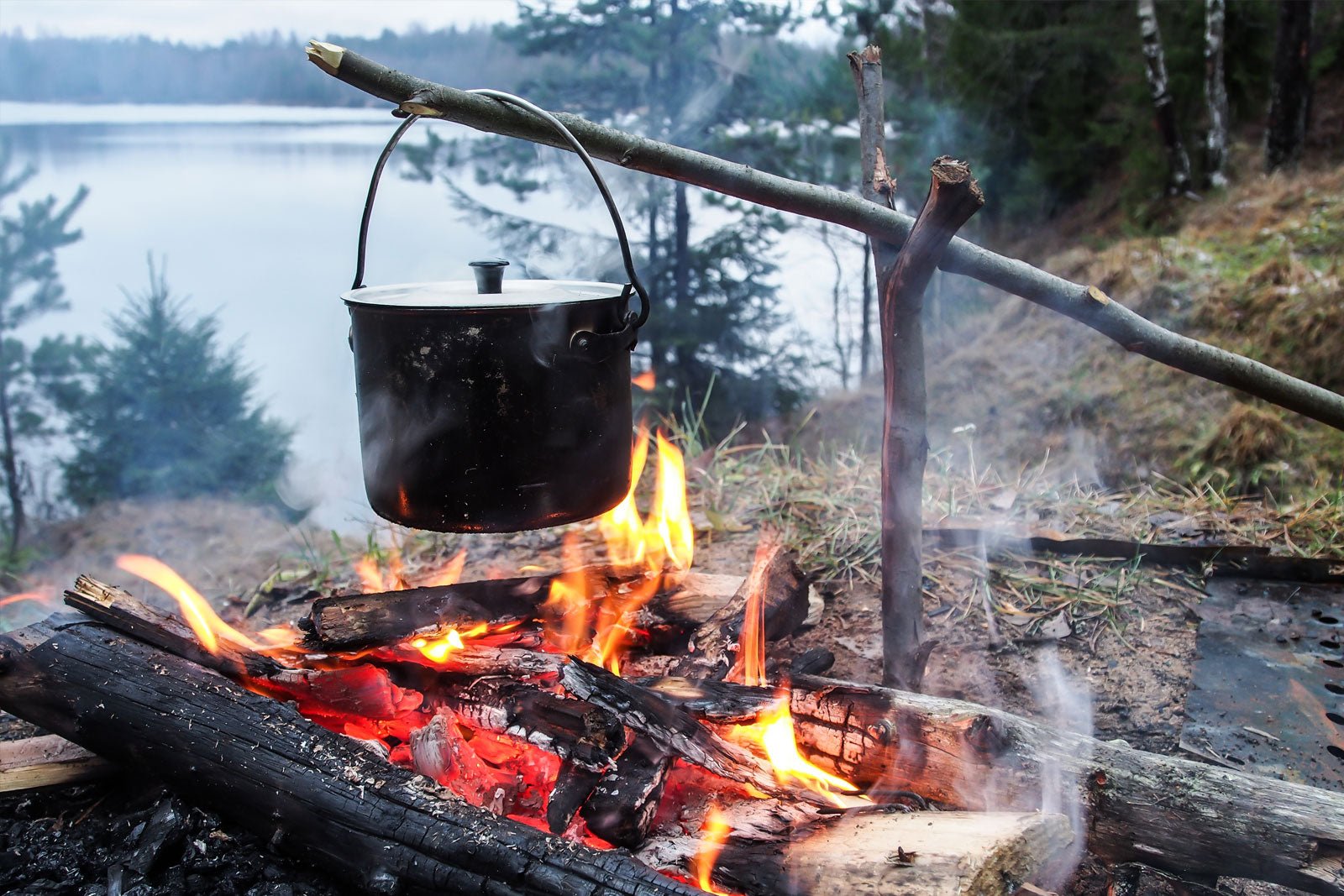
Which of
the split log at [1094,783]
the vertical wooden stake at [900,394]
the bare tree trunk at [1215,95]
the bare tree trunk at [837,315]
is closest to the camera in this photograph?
the split log at [1094,783]

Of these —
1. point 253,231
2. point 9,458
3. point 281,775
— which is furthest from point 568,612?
point 9,458

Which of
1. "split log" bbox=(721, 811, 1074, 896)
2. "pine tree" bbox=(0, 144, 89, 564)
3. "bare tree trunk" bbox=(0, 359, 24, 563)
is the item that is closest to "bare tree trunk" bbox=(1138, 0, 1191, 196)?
"split log" bbox=(721, 811, 1074, 896)

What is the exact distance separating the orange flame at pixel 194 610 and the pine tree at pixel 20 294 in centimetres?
983

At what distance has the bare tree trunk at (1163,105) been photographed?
1003 centimetres

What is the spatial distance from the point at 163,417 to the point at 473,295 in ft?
34.5

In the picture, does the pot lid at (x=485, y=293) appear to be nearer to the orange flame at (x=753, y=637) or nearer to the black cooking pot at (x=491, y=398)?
the black cooking pot at (x=491, y=398)

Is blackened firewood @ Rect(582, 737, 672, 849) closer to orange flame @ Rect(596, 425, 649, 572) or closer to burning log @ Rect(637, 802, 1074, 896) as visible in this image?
burning log @ Rect(637, 802, 1074, 896)

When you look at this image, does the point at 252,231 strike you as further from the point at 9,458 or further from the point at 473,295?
the point at 473,295

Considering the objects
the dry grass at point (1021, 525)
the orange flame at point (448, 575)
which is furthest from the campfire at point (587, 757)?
the dry grass at point (1021, 525)

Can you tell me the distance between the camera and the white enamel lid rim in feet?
A: 5.77

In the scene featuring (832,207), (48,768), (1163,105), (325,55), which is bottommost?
(48,768)

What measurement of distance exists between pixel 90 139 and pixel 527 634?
978 centimetres

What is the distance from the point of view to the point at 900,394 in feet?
7.02

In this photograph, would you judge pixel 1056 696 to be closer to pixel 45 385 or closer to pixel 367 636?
pixel 367 636
